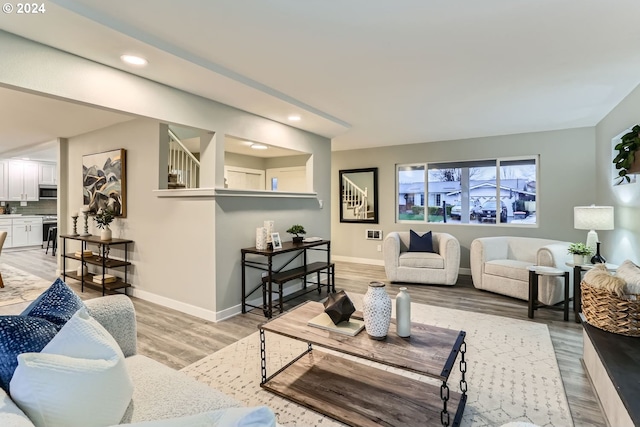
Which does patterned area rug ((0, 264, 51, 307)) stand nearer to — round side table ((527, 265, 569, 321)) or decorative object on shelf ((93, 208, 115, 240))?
decorative object on shelf ((93, 208, 115, 240))

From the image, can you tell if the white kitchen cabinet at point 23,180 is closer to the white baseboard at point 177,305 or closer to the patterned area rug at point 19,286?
the patterned area rug at point 19,286

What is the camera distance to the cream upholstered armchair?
4.80m

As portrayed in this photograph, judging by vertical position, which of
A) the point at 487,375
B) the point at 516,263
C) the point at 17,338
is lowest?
the point at 487,375

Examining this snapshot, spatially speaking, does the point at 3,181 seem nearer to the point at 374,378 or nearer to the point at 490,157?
the point at 374,378

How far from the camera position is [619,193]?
373 cm

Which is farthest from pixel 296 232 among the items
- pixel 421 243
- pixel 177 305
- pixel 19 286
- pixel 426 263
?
pixel 19 286

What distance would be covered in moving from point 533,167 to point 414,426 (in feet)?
16.4

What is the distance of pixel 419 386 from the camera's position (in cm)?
213

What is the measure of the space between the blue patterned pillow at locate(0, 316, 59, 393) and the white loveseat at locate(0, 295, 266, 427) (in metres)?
0.07

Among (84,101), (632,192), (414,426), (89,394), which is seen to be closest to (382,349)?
(414,426)

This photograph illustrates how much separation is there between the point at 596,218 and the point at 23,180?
12049mm

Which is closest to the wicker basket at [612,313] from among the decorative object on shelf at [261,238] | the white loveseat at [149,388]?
the white loveseat at [149,388]

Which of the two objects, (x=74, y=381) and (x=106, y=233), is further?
(x=106, y=233)

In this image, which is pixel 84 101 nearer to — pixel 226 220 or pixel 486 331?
pixel 226 220
